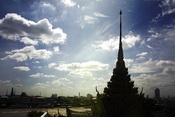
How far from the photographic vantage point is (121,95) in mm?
26109

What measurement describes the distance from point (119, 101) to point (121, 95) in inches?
53.2

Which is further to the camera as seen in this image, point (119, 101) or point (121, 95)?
point (121, 95)

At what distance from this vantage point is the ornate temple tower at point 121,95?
79.9 ft

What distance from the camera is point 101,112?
2373 cm

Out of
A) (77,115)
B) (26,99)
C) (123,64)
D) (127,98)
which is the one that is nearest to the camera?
(77,115)

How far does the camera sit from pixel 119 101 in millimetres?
24953

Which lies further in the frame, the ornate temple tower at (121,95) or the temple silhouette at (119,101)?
the ornate temple tower at (121,95)

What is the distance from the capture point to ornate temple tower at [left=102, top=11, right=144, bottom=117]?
24344 mm

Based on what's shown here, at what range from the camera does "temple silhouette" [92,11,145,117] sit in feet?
78.7

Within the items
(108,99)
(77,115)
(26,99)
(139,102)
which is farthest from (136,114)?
(26,99)

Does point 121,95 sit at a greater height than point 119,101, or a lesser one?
greater

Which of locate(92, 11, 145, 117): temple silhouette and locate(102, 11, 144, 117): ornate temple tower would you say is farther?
locate(102, 11, 144, 117): ornate temple tower

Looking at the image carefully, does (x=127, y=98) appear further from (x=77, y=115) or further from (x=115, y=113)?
(x=77, y=115)

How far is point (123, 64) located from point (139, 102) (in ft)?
23.1
